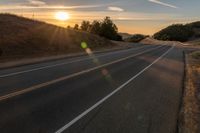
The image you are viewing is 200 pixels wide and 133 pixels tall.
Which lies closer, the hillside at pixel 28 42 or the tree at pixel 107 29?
the hillside at pixel 28 42

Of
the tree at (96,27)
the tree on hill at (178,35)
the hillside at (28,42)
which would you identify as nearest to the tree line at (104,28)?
the tree at (96,27)

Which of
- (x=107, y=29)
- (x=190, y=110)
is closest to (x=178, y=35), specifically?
(x=107, y=29)

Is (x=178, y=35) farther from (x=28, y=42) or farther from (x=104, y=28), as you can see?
(x=28, y=42)

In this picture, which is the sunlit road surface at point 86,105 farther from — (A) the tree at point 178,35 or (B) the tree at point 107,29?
(A) the tree at point 178,35

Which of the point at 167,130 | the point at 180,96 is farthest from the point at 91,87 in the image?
the point at 167,130

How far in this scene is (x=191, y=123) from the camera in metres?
8.27

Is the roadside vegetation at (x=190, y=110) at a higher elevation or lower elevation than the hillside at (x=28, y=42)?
higher

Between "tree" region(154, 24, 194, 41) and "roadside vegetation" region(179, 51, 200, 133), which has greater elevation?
"roadside vegetation" region(179, 51, 200, 133)

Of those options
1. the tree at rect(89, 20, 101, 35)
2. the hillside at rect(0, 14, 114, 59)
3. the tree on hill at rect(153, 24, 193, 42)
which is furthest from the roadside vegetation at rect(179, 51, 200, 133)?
the tree on hill at rect(153, 24, 193, 42)

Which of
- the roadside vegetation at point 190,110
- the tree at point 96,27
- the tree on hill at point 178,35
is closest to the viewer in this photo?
the roadside vegetation at point 190,110

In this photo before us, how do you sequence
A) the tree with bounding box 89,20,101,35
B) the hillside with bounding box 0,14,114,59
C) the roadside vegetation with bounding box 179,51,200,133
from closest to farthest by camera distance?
the roadside vegetation with bounding box 179,51,200,133 → the hillside with bounding box 0,14,114,59 → the tree with bounding box 89,20,101,35

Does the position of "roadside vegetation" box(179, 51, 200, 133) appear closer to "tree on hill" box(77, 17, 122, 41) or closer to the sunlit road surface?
the sunlit road surface

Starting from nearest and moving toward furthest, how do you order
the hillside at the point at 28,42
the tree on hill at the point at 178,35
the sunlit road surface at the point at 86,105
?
the sunlit road surface at the point at 86,105
the hillside at the point at 28,42
the tree on hill at the point at 178,35

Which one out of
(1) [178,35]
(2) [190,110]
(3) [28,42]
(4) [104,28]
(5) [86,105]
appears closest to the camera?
(5) [86,105]
